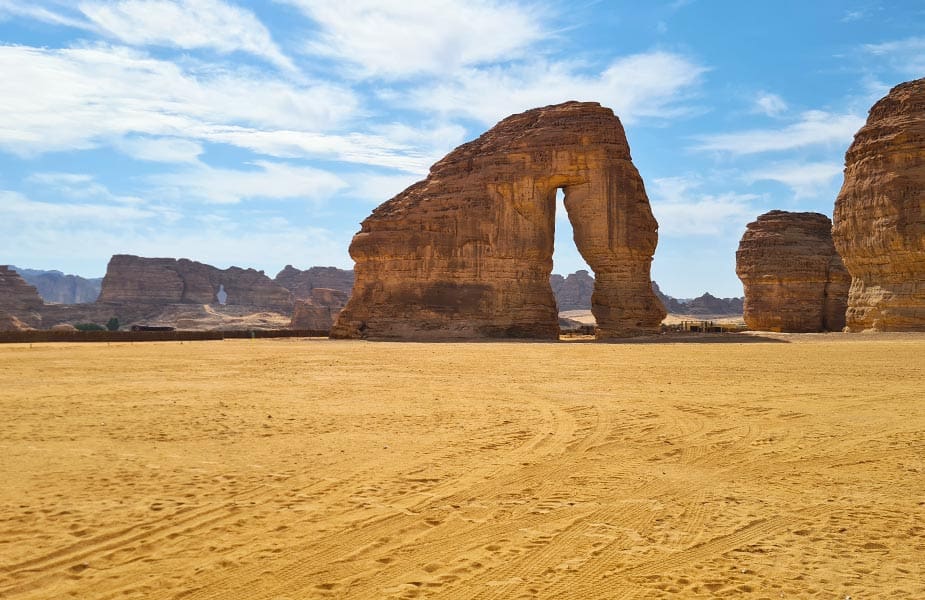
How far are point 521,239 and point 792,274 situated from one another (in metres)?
21.0

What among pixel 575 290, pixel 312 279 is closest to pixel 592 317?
pixel 575 290

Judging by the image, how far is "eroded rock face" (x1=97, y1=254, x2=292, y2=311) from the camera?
298 ft

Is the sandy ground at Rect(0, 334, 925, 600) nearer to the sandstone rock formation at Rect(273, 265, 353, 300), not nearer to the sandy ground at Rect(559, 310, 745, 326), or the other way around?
the sandy ground at Rect(559, 310, 745, 326)

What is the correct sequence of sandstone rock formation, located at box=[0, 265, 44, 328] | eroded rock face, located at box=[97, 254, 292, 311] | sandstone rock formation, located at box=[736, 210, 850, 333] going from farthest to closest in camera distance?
eroded rock face, located at box=[97, 254, 292, 311]
sandstone rock formation, located at box=[0, 265, 44, 328]
sandstone rock formation, located at box=[736, 210, 850, 333]

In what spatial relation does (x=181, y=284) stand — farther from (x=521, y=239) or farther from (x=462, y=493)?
(x=462, y=493)

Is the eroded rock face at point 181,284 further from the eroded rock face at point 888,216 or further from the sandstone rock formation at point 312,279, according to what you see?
the eroded rock face at point 888,216

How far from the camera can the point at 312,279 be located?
112312 mm

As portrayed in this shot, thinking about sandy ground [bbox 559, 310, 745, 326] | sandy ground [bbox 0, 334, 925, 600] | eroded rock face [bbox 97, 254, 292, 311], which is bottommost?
sandy ground [bbox 0, 334, 925, 600]

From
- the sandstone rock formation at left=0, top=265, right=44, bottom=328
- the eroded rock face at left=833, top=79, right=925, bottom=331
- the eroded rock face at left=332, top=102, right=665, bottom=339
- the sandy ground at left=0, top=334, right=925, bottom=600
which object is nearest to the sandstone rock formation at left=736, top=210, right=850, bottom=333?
the eroded rock face at left=833, top=79, right=925, bottom=331

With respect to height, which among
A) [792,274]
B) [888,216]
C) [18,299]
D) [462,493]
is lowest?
[462,493]

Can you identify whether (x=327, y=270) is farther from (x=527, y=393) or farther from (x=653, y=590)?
(x=653, y=590)

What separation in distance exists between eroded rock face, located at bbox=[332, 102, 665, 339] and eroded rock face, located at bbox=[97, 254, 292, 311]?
63.8m

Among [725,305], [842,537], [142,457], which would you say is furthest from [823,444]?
[725,305]

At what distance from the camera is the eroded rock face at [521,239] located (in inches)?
1357
